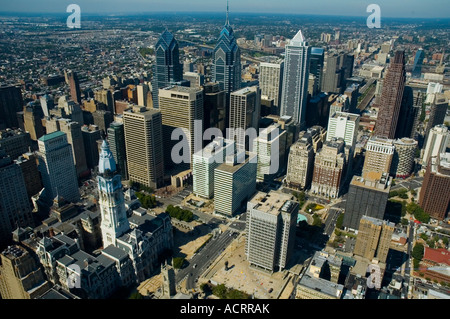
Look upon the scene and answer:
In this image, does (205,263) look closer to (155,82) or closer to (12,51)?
(155,82)

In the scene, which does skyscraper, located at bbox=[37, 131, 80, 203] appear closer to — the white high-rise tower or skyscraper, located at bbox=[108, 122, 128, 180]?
skyscraper, located at bbox=[108, 122, 128, 180]

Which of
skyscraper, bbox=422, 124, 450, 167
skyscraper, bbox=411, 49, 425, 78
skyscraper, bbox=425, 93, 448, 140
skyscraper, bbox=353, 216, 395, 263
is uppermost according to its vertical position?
skyscraper, bbox=411, 49, 425, 78

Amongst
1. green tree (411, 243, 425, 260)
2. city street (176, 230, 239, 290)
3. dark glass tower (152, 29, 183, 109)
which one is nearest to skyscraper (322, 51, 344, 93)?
dark glass tower (152, 29, 183, 109)

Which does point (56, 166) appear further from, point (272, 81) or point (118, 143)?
point (272, 81)

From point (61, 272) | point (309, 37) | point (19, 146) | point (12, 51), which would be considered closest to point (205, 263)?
point (61, 272)

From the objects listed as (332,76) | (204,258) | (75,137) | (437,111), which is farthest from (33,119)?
(437,111)
